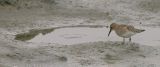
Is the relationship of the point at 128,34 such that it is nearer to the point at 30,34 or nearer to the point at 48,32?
the point at 48,32

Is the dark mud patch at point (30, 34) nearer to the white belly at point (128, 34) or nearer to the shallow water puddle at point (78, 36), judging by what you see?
the shallow water puddle at point (78, 36)

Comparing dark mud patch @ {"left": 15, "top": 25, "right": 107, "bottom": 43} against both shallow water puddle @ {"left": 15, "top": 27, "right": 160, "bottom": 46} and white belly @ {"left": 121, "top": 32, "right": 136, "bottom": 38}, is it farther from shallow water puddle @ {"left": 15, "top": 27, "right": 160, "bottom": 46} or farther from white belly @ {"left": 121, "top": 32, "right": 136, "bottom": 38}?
white belly @ {"left": 121, "top": 32, "right": 136, "bottom": 38}

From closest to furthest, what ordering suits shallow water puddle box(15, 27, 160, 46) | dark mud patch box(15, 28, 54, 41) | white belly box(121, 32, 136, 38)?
white belly box(121, 32, 136, 38) < shallow water puddle box(15, 27, 160, 46) < dark mud patch box(15, 28, 54, 41)

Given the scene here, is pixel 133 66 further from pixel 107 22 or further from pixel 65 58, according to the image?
pixel 107 22

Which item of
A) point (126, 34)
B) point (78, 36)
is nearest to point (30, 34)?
point (78, 36)

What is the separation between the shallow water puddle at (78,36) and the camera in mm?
12636

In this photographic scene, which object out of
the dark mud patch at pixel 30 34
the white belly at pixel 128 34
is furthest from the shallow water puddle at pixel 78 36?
the white belly at pixel 128 34

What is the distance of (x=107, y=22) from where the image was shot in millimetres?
15055

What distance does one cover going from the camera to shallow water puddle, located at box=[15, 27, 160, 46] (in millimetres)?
12636

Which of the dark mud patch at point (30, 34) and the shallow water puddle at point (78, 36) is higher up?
the dark mud patch at point (30, 34)

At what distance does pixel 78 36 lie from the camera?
13.0 metres

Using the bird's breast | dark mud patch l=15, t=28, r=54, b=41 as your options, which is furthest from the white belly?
dark mud patch l=15, t=28, r=54, b=41

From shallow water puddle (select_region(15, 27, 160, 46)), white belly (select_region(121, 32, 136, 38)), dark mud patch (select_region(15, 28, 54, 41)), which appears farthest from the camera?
dark mud patch (select_region(15, 28, 54, 41))

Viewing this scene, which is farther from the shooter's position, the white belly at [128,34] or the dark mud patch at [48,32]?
the dark mud patch at [48,32]
